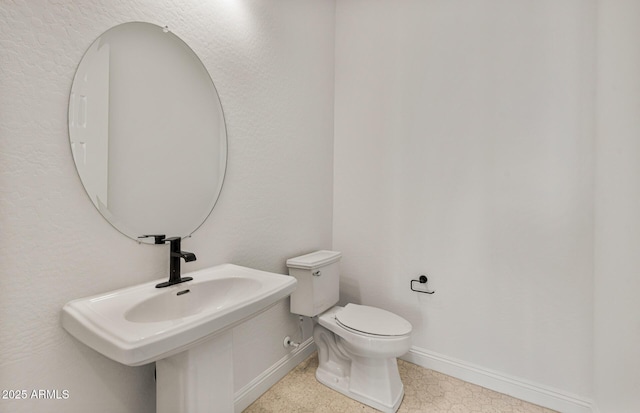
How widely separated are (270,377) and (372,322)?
0.71 meters

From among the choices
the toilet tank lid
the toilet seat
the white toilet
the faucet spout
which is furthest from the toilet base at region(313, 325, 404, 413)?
the faucet spout

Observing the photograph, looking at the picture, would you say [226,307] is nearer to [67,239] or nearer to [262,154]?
[67,239]

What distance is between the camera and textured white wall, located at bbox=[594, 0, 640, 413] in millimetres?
1076

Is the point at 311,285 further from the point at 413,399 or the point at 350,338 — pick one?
the point at 413,399

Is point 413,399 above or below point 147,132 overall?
below

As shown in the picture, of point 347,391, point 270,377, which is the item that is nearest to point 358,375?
point 347,391

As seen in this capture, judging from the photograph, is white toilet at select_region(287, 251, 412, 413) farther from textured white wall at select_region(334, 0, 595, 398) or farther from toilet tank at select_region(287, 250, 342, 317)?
textured white wall at select_region(334, 0, 595, 398)

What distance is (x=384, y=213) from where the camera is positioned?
6.92ft

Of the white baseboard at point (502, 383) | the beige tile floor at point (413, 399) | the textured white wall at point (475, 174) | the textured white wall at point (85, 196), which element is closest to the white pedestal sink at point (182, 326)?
the textured white wall at point (85, 196)

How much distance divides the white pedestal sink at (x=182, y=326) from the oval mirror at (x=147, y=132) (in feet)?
0.89

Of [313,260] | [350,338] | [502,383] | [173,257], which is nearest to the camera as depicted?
[173,257]

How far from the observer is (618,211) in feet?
3.97

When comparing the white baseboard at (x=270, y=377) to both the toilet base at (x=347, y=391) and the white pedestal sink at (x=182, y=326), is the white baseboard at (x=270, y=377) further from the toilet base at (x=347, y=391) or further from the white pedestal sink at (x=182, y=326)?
the white pedestal sink at (x=182, y=326)

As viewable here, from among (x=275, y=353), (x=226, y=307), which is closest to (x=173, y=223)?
(x=226, y=307)
